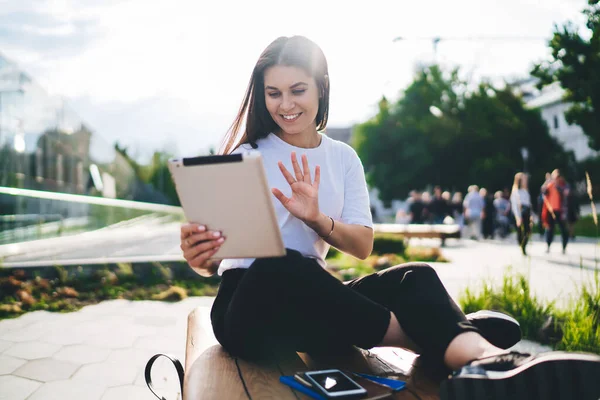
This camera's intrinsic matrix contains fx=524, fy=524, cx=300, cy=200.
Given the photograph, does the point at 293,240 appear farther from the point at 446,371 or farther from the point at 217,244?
the point at 446,371

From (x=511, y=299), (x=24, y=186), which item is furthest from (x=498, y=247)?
(x=24, y=186)

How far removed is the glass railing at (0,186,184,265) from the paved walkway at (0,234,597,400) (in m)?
1.60

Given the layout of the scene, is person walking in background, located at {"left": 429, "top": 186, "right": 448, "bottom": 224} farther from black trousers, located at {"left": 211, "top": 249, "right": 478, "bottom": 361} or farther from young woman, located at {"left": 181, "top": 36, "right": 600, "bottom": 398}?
black trousers, located at {"left": 211, "top": 249, "right": 478, "bottom": 361}

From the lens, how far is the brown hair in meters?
2.17

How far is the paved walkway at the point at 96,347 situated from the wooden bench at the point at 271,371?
0.31m

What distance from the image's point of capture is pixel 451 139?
120 feet

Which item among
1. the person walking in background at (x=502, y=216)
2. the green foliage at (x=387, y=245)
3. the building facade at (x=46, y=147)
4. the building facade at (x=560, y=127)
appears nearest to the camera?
the green foliage at (x=387, y=245)

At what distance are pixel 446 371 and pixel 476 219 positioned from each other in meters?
14.2

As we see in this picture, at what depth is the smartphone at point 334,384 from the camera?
4.57ft

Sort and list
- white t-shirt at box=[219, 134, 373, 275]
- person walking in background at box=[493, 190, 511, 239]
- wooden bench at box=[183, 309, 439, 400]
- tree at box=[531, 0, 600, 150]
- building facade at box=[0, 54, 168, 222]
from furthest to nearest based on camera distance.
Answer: person walking in background at box=[493, 190, 511, 239]
building facade at box=[0, 54, 168, 222]
tree at box=[531, 0, 600, 150]
white t-shirt at box=[219, 134, 373, 275]
wooden bench at box=[183, 309, 439, 400]

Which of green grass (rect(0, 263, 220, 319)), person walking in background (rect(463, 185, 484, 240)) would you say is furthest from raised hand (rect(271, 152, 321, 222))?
person walking in background (rect(463, 185, 484, 240))

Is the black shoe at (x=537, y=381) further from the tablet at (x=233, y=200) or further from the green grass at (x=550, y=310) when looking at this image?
the green grass at (x=550, y=310)

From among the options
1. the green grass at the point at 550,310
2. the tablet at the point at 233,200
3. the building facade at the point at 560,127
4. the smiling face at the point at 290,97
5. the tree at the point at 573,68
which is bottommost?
the green grass at the point at 550,310

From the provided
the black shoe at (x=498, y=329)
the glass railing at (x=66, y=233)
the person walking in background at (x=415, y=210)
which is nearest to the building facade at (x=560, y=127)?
the person walking in background at (x=415, y=210)
